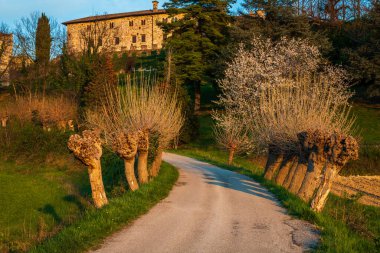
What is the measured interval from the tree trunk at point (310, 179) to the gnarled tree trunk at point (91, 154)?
20.2 ft

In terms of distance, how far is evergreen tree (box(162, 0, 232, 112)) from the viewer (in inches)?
1859

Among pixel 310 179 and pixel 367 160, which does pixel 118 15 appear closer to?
pixel 367 160

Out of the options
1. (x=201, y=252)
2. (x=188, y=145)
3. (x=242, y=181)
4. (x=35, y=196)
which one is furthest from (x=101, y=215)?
(x=188, y=145)

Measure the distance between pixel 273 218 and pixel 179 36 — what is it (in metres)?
39.7

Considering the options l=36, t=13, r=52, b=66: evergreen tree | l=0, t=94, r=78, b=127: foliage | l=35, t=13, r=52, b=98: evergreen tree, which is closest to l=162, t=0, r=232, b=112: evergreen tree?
l=0, t=94, r=78, b=127: foliage

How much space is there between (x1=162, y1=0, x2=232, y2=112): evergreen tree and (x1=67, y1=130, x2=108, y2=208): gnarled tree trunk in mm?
34661

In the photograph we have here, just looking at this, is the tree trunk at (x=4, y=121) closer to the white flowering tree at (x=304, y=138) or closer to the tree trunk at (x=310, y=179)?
the white flowering tree at (x=304, y=138)

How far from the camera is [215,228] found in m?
9.78

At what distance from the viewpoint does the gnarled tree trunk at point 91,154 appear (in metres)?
11.8

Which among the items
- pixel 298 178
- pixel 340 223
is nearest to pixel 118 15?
pixel 298 178

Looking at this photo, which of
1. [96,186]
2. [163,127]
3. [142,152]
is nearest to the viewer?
[96,186]

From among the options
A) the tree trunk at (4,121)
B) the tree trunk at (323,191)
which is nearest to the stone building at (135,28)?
the tree trunk at (4,121)

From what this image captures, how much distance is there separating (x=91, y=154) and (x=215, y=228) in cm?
422

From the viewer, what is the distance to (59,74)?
50594mm
